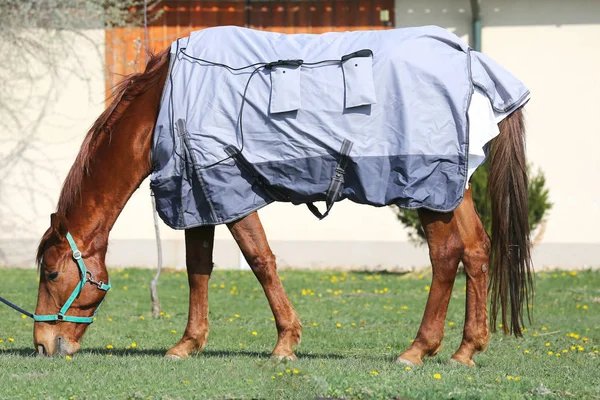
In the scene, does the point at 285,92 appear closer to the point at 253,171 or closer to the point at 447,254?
the point at 253,171

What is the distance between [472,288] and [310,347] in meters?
1.74

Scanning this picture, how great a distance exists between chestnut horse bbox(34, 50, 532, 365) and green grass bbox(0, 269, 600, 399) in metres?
0.18

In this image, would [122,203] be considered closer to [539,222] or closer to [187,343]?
[187,343]

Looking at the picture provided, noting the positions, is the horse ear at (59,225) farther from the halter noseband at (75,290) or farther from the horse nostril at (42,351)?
the horse nostril at (42,351)

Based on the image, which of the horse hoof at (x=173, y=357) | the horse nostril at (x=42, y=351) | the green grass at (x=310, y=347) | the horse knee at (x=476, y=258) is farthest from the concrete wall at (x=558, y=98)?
the horse nostril at (x=42, y=351)

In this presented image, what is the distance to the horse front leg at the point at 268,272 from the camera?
554 cm

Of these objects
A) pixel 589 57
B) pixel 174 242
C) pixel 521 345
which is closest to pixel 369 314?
pixel 521 345

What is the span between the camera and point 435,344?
18.1ft

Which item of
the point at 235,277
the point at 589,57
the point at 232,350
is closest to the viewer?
the point at 232,350

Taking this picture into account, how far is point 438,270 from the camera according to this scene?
18.0 feet

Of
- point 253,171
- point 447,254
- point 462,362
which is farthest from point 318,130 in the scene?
point 462,362

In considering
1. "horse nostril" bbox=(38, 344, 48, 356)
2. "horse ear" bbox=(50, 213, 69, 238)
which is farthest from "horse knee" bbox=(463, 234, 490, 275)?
"horse nostril" bbox=(38, 344, 48, 356)

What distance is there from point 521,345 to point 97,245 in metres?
3.39

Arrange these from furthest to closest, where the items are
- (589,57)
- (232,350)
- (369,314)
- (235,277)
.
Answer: (589,57) < (235,277) < (369,314) < (232,350)
